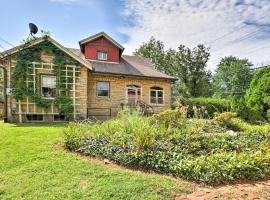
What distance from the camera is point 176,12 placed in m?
9.80

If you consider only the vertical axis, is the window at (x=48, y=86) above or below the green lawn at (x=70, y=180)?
above

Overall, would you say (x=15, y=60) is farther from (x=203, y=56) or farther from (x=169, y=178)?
(x=203, y=56)

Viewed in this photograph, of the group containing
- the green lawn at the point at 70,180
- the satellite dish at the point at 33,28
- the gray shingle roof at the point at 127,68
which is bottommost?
the green lawn at the point at 70,180

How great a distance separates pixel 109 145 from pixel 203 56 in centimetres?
3443

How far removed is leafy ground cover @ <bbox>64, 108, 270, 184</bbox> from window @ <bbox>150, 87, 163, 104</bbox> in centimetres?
1081

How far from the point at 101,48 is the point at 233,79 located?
84.6ft

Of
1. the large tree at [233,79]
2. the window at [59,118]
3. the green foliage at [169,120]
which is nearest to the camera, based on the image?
the green foliage at [169,120]

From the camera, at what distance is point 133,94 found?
62.1 feet

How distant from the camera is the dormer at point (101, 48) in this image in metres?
19.3

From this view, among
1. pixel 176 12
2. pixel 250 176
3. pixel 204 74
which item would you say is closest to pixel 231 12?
pixel 176 12

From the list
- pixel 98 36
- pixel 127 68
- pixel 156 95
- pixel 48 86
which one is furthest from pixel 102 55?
pixel 48 86

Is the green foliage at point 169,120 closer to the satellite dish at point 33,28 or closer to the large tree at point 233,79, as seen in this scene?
the satellite dish at point 33,28

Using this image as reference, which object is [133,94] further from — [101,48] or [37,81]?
[37,81]

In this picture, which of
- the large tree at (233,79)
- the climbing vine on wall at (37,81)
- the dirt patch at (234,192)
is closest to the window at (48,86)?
the climbing vine on wall at (37,81)
